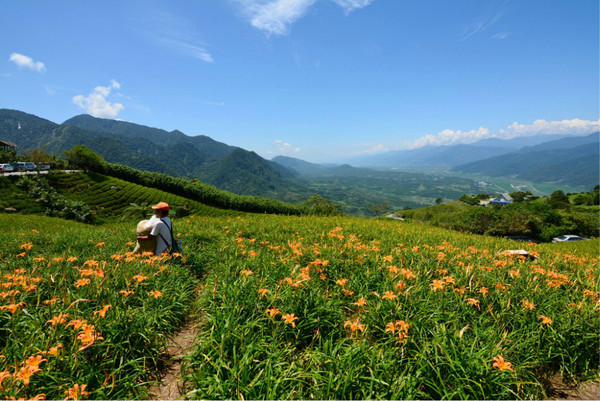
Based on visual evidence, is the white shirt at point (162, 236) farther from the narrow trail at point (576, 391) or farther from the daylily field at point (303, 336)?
the narrow trail at point (576, 391)

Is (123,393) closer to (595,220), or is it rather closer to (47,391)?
(47,391)

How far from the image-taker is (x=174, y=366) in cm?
288

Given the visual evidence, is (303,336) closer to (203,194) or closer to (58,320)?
(58,320)

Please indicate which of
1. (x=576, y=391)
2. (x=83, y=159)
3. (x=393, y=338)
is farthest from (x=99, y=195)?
(x=576, y=391)

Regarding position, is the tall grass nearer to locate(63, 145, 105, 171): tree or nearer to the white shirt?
the white shirt

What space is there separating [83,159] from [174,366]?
71.5m

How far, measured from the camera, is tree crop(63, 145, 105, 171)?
54.1m

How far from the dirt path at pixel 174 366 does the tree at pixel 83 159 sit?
70335 mm

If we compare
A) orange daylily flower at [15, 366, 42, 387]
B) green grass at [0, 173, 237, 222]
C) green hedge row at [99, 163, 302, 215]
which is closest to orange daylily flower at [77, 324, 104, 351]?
orange daylily flower at [15, 366, 42, 387]

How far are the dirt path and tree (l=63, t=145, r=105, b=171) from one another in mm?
70335

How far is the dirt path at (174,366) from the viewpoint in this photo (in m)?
2.47

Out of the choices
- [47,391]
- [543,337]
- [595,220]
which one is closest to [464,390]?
[543,337]

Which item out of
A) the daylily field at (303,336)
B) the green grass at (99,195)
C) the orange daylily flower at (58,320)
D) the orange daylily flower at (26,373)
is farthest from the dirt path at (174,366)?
the green grass at (99,195)

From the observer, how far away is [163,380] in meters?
2.68
